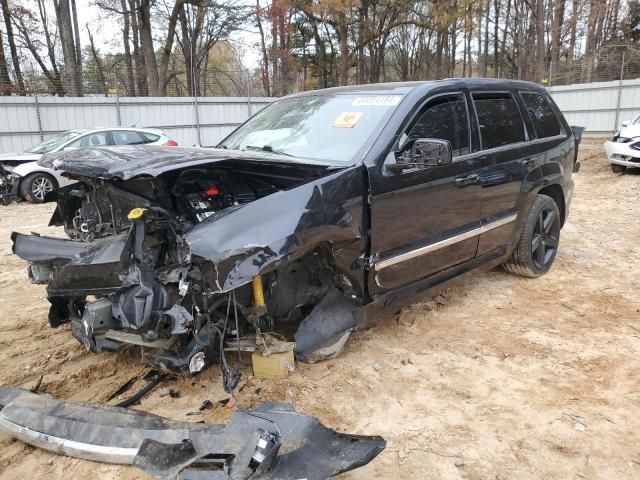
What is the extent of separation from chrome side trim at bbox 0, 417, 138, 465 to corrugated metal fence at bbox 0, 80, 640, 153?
13732 mm

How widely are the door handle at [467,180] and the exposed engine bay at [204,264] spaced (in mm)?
1097

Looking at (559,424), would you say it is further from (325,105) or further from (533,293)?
(325,105)

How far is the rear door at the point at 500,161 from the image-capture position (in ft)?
14.1

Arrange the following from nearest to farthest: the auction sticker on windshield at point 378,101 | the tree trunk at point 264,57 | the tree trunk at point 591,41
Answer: the auction sticker on windshield at point 378,101 < the tree trunk at point 591,41 < the tree trunk at point 264,57

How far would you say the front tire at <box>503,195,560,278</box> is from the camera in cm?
504

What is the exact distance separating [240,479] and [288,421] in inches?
15.3

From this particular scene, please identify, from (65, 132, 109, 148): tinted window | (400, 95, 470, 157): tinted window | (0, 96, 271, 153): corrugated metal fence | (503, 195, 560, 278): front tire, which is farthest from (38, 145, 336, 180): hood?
(0, 96, 271, 153): corrugated metal fence

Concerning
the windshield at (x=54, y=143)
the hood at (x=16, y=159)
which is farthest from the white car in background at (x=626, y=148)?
the hood at (x=16, y=159)

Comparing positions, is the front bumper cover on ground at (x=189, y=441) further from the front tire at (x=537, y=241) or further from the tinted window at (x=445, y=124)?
the front tire at (x=537, y=241)

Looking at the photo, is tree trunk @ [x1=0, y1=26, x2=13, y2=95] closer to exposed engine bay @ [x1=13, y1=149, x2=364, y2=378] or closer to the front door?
exposed engine bay @ [x1=13, y1=149, x2=364, y2=378]

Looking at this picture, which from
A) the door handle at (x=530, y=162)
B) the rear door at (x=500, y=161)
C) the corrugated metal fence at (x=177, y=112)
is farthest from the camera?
the corrugated metal fence at (x=177, y=112)

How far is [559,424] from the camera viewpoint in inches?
115

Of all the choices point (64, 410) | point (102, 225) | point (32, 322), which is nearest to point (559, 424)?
point (64, 410)

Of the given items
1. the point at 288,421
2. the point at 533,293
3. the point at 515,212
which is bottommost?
the point at 533,293
